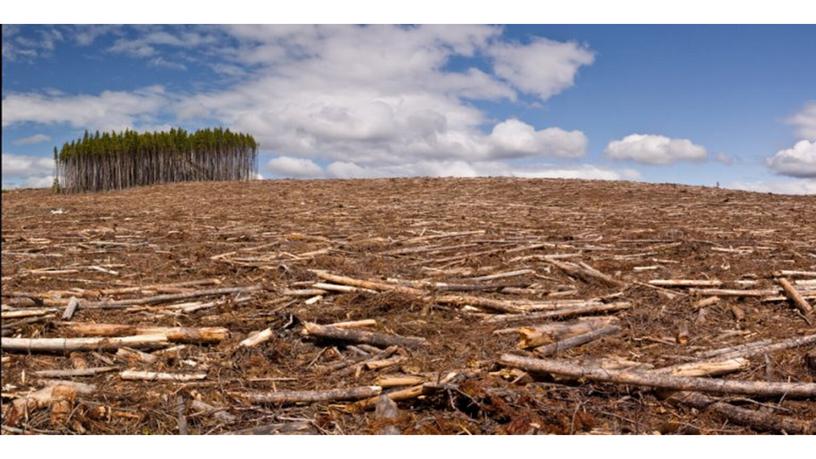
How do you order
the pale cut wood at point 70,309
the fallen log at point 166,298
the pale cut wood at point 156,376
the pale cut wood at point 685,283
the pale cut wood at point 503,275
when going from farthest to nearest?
the pale cut wood at point 503,275
the pale cut wood at point 685,283
the fallen log at point 166,298
the pale cut wood at point 70,309
the pale cut wood at point 156,376

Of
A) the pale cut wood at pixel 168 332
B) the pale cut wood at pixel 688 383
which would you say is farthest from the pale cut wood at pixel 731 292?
the pale cut wood at pixel 168 332

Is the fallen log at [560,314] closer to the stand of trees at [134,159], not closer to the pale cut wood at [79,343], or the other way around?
the pale cut wood at [79,343]

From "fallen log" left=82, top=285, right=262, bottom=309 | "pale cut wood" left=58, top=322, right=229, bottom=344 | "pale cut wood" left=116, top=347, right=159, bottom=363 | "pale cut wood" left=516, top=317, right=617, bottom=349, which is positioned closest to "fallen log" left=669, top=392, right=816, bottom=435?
"pale cut wood" left=516, top=317, right=617, bottom=349

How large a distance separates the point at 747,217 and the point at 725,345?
965 centimetres

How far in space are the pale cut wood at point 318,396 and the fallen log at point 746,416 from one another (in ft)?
6.53

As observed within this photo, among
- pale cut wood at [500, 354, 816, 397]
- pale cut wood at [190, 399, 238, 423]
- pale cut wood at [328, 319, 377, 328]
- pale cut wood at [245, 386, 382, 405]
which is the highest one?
pale cut wood at [328, 319, 377, 328]

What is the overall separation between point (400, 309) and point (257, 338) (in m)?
1.47

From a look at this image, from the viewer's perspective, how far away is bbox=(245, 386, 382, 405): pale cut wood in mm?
4133

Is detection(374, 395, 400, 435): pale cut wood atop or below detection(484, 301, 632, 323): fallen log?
below

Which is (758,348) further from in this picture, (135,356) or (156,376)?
(135,356)

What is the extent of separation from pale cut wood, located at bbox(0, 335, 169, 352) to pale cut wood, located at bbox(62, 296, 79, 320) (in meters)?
0.63

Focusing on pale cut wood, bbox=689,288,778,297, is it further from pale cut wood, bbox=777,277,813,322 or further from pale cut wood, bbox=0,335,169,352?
pale cut wood, bbox=0,335,169,352

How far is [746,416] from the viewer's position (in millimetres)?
4000

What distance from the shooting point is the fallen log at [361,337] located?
16.7 ft
